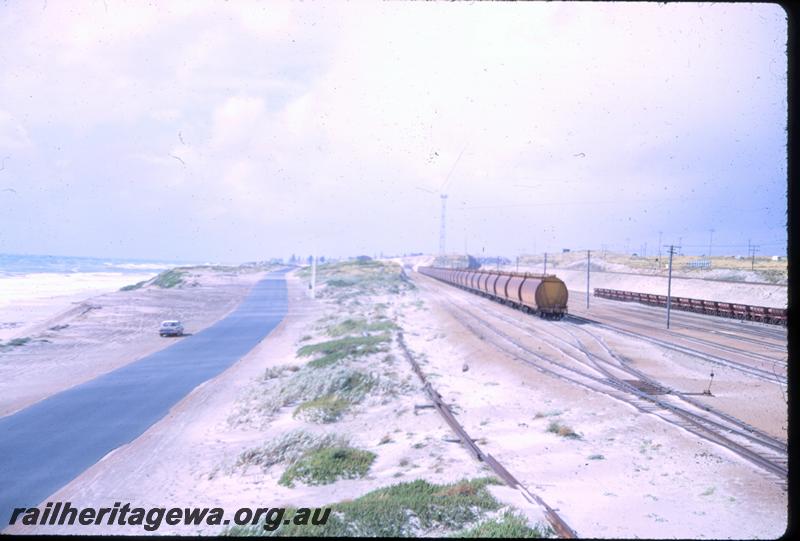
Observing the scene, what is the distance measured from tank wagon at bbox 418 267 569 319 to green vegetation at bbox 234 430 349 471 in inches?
1079

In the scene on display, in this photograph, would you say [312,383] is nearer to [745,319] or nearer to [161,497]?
[161,497]

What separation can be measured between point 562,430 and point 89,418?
17612 mm

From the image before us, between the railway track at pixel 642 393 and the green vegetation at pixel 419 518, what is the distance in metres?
5.68

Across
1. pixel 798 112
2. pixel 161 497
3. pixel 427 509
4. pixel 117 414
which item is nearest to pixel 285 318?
pixel 117 414

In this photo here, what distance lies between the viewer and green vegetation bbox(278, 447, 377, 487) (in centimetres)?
1097

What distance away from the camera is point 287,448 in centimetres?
1323

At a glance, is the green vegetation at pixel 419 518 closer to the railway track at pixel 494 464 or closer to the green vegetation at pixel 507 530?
the green vegetation at pixel 507 530

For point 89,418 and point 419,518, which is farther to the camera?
point 89,418

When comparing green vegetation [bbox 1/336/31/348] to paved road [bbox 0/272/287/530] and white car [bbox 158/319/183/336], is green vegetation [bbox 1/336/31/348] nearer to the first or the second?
white car [bbox 158/319/183/336]

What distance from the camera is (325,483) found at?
10.7 meters

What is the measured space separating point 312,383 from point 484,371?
7190 millimetres

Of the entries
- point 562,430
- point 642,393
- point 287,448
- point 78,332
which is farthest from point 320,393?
point 78,332

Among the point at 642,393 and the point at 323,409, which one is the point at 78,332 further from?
the point at 642,393

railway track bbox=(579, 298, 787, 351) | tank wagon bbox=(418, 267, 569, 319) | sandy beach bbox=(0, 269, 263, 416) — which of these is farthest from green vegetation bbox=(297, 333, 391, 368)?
railway track bbox=(579, 298, 787, 351)
